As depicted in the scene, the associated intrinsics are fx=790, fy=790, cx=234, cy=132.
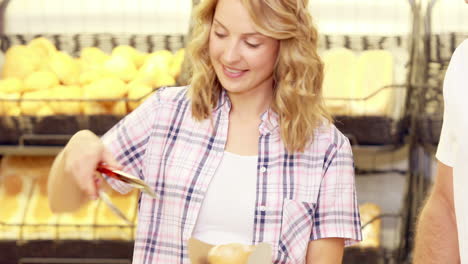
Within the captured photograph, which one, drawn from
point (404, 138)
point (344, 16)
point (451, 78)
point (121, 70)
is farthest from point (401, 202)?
point (451, 78)

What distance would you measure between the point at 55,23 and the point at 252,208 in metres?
1.44

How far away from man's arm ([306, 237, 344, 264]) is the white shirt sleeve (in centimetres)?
33

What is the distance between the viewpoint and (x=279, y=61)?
A: 5.08 feet

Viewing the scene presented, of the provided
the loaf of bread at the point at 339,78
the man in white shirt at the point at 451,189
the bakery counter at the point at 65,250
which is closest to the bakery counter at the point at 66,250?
the bakery counter at the point at 65,250

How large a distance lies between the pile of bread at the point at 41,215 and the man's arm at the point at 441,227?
111 centimetres

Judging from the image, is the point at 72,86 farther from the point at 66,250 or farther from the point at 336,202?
the point at 336,202

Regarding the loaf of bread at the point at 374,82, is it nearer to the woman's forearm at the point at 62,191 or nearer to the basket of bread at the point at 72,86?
the basket of bread at the point at 72,86

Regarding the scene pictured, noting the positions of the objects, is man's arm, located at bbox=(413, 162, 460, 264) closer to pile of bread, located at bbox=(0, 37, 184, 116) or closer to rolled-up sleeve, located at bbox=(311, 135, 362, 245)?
rolled-up sleeve, located at bbox=(311, 135, 362, 245)

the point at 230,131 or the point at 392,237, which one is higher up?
the point at 230,131

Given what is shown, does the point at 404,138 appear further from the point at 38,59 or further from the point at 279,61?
the point at 38,59

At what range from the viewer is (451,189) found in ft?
4.47

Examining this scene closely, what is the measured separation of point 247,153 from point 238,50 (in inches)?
8.4

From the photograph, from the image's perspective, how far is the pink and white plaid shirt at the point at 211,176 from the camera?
1.53m

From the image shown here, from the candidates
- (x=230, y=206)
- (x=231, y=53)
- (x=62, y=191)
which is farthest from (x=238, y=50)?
(x=62, y=191)
